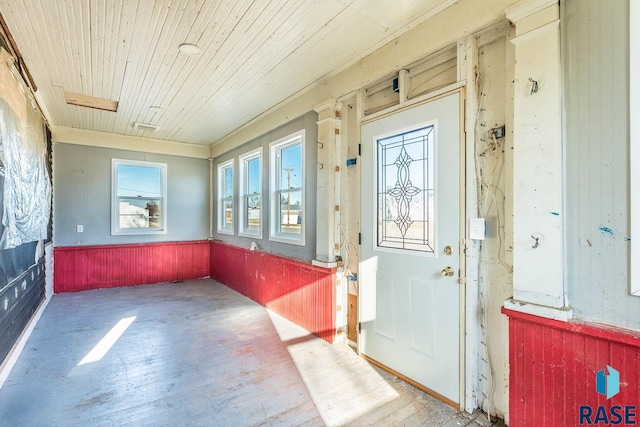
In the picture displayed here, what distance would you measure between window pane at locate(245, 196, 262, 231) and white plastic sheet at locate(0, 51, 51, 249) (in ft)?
8.77

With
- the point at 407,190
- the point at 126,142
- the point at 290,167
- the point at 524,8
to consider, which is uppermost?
the point at 126,142

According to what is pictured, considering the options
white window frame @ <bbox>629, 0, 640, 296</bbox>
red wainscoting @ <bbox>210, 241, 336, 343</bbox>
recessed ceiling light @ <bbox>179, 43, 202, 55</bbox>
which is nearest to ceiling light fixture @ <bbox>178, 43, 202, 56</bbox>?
recessed ceiling light @ <bbox>179, 43, 202, 55</bbox>

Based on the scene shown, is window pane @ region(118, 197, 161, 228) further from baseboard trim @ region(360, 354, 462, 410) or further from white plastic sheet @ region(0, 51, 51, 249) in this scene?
baseboard trim @ region(360, 354, 462, 410)

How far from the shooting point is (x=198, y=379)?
8.46ft

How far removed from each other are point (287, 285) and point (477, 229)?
2.60 metres

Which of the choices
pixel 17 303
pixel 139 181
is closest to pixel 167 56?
pixel 17 303

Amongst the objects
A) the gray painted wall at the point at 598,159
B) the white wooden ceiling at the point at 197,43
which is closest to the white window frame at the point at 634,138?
the gray painted wall at the point at 598,159

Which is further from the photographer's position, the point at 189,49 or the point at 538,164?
the point at 189,49

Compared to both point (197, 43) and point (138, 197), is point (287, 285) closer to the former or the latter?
point (197, 43)

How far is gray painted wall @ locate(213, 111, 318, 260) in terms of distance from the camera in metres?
3.69

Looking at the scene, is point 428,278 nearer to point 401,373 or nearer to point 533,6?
point 401,373

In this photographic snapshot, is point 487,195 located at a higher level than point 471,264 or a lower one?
higher

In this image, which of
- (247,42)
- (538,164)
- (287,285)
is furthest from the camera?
(287,285)

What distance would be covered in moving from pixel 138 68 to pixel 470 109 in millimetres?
3107
